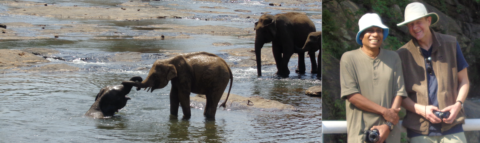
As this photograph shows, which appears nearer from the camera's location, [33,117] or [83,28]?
[33,117]

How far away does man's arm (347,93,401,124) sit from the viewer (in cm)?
297

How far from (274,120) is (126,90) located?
235 cm

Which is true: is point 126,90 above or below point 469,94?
below

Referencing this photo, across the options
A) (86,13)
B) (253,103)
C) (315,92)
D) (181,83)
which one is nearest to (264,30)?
(315,92)

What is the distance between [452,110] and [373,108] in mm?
450

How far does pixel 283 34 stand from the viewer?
13.9 meters

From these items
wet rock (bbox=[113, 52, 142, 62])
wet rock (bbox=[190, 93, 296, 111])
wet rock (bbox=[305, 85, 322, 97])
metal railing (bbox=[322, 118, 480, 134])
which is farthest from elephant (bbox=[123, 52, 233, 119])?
wet rock (bbox=[113, 52, 142, 62])

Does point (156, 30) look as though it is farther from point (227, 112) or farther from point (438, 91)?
point (438, 91)

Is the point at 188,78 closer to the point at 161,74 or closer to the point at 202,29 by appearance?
the point at 161,74

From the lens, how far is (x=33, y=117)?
8.22 m

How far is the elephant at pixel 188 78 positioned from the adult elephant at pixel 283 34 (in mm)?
5188

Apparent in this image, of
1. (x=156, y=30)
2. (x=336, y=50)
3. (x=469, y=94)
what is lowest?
(x=156, y=30)

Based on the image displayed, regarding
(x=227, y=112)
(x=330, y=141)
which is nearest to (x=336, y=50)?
(x=330, y=141)

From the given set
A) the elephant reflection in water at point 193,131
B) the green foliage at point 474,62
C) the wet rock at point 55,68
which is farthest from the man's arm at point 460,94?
the wet rock at point 55,68
